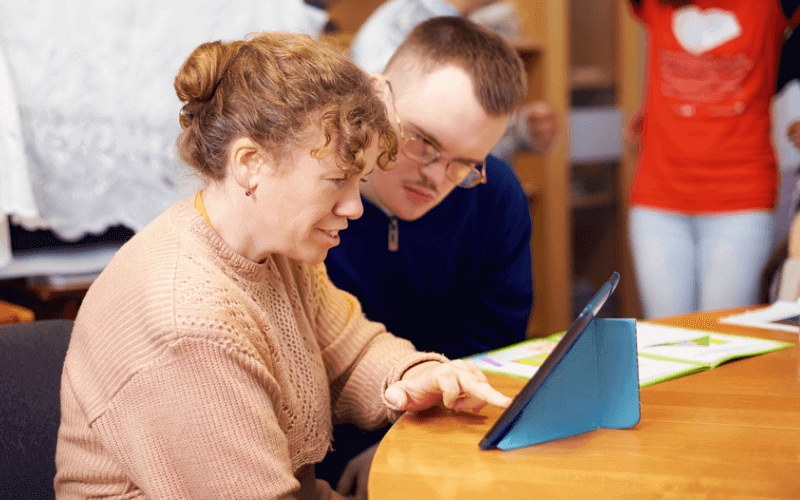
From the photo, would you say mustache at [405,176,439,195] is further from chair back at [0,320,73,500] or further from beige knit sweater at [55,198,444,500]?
chair back at [0,320,73,500]

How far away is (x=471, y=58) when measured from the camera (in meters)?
1.20

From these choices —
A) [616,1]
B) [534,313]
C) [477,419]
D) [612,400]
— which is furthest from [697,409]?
[616,1]

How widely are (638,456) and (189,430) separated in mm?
428

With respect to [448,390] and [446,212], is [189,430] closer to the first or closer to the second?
[448,390]

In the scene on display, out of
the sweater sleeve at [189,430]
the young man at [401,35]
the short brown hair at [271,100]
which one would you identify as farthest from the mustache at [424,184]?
the young man at [401,35]

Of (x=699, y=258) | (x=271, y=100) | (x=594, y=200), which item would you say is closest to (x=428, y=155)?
(x=271, y=100)

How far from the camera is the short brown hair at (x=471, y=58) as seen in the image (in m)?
1.18

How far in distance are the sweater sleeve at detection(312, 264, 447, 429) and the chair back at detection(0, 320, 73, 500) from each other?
1.15 feet

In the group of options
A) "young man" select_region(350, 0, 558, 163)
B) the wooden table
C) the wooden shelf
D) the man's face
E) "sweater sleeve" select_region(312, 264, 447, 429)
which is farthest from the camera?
the wooden shelf

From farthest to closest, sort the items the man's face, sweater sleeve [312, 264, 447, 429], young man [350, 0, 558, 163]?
1. young man [350, 0, 558, 163]
2. the man's face
3. sweater sleeve [312, 264, 447, 429]

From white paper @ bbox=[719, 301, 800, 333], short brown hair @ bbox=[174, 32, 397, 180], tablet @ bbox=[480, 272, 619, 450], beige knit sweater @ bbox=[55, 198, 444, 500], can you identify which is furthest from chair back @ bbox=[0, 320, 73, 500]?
white paper @ bbox=[719, 301, 800, 333]

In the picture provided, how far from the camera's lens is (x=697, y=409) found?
31.5 inches

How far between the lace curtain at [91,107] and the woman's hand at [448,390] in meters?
0.96

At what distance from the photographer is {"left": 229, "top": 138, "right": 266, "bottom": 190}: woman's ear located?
0.77 metres
